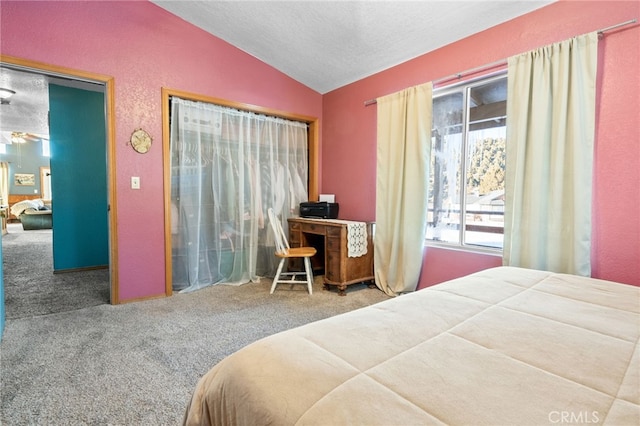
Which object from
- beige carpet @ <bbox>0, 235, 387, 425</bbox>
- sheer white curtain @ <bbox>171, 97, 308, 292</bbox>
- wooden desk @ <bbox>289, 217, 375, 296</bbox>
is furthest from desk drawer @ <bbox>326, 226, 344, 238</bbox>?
sheer white curtain @ <bbox>171, 97, 308, 292</bbox>

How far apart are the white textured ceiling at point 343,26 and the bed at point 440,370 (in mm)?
2304

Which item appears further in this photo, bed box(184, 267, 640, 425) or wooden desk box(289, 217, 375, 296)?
wooden desk box(289, 217, 375, 296)

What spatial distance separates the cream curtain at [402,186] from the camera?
2.82 meters

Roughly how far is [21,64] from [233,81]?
174 cm

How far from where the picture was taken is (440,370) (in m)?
0.67

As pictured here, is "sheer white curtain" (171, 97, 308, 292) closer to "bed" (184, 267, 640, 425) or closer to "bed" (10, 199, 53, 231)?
"bed" (184, 267, 640, 425)

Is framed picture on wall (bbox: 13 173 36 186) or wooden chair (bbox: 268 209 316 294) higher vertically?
framed picture on wall (bbox: 13 173 36 186)

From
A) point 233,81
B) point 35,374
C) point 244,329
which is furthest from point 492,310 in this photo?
point 233,81

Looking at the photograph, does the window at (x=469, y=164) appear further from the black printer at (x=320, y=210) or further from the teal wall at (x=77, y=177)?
the teal wall at (x=77, y=177)

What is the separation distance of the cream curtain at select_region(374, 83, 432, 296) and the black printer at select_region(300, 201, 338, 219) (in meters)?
0.63

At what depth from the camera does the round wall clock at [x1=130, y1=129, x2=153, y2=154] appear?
2.77 m

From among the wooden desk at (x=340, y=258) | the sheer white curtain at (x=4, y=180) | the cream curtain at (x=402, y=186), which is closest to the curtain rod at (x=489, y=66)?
the cream curtain at (x=402, y=186)

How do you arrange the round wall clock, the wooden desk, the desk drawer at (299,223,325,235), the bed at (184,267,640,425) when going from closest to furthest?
the bed at (184,267,640,425)
the round wall clock
the wooden desk
the desk drawer at (299,223,325,235)

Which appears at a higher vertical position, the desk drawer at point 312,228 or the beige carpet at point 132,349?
the desk drawer at point 312,228
